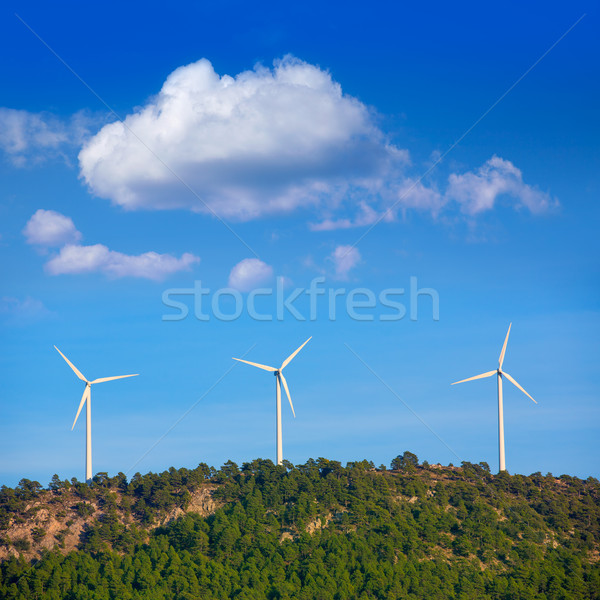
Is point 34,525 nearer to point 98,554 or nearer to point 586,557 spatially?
point 98,554

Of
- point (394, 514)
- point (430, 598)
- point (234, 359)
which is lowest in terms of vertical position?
Result: point (430, 598)

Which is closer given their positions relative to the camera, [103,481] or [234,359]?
[234,359]

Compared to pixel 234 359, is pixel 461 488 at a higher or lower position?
lower

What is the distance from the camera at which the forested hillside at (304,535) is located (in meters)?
139

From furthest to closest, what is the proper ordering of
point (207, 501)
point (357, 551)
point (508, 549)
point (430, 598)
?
point (207, 501) → point (508, 549) → point (357, 551) → point (430, 598)

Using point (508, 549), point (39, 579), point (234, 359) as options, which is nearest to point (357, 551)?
point (508, 549)

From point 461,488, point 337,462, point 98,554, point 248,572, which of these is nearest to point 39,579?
point 98,554

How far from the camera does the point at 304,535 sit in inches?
6019

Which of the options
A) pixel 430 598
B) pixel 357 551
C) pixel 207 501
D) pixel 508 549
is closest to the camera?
pixel 430 598

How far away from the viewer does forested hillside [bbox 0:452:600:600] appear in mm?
139125

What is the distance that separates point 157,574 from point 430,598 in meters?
45.6

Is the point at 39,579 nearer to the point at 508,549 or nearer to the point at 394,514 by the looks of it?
the point at 394,514

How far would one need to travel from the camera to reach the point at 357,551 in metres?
148

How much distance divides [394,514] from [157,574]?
4864cm
